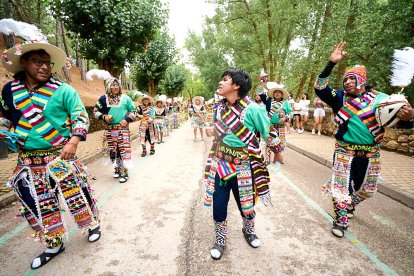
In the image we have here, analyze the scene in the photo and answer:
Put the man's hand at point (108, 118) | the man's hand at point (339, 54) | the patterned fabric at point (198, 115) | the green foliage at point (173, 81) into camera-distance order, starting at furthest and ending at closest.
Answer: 1. the green foliage at point (173, 81)
2. the patterned fabric at point (198, 115)
3. the man's hand at point (108, 118)
4. the man's hand at point (339, 54)

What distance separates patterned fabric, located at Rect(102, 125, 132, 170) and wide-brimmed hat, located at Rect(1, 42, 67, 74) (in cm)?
249

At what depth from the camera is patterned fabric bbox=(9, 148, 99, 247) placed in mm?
2414

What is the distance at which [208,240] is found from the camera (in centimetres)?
296

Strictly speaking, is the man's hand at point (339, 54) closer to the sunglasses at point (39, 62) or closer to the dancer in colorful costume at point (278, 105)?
the dancer in colorful costume at point (278, 105)

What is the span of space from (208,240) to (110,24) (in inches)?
354

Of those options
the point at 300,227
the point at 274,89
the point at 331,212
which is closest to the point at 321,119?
the point at 274,89

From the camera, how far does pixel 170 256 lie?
2660 millimetres

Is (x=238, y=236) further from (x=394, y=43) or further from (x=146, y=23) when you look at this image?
(x=146, y=23)

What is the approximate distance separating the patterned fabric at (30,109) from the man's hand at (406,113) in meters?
3.61

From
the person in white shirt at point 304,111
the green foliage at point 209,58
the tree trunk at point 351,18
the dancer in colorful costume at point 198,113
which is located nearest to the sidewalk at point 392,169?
the dancer in colorful costume at point 198,113

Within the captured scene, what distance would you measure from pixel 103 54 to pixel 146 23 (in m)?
2.21

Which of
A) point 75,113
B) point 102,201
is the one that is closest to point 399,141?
point 102,201

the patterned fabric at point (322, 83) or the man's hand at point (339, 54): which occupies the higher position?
the man's hand at point (339, 54)

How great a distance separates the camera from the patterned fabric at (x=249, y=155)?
246 cm
